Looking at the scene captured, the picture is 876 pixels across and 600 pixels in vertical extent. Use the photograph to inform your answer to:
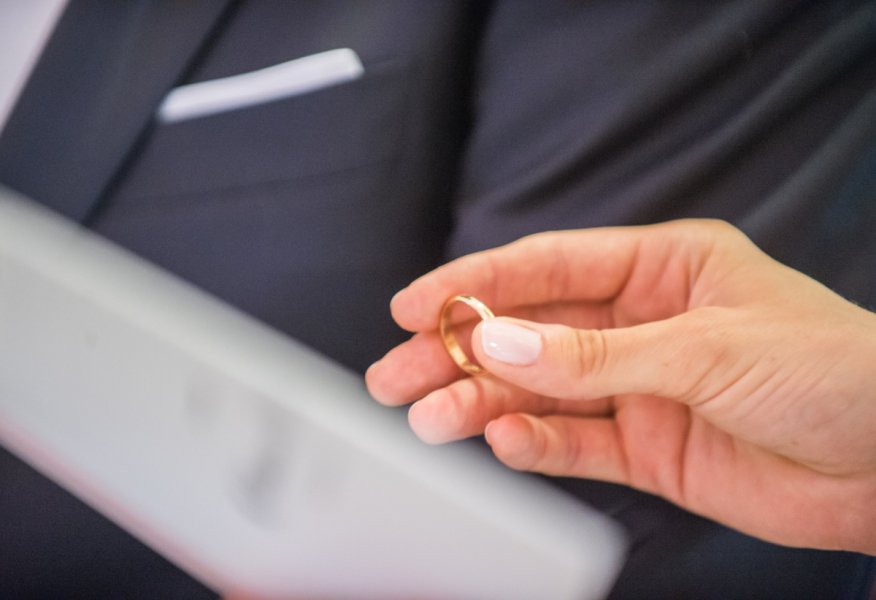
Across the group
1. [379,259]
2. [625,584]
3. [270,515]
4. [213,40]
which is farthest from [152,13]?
[625,584]

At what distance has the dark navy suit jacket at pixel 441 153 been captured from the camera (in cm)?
36

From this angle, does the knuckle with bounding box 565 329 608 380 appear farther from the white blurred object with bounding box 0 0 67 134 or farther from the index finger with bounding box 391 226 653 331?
the white blurred object with bounding box 0 0 67 134

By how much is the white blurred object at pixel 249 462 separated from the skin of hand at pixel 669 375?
0.34 ft

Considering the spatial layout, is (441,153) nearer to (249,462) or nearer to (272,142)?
(272,142)

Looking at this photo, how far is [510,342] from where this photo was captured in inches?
12.0

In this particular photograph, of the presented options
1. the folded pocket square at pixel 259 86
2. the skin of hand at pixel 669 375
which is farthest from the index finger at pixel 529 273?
the folded pocket square at pixel 259 86

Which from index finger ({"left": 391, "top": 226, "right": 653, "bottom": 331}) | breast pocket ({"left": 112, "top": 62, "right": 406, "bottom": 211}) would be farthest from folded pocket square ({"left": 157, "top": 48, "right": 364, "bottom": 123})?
index finger ({"left": 391, "top": 226, "right": 653, "bottom": 331})

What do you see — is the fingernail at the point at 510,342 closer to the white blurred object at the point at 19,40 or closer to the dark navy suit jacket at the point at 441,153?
the dark navy suit jacket at the point at 441,153

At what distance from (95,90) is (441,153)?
18 centimetres

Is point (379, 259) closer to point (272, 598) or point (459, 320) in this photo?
point (459, 320)

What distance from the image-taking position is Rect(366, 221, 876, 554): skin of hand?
314 millimetres

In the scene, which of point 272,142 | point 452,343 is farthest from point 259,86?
point 452,343

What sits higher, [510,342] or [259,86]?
[259,86]

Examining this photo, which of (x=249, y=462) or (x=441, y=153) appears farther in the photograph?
(x=441, y=153)
